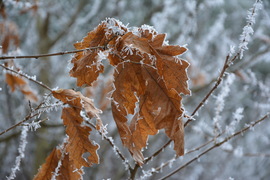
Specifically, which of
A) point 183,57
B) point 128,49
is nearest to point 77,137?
point 128,49

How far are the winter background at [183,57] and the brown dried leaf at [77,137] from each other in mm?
1391

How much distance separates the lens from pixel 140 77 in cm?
69

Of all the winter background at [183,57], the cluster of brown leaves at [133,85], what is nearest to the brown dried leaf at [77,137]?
the cluster of brown leaves at [133,85]

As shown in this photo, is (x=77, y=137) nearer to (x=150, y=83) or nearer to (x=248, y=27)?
(x=150, y=83)

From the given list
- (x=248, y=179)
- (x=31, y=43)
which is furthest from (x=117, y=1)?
(x=248, y=179)

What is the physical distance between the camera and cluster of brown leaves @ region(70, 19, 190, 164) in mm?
654

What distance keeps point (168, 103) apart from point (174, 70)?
0.08 metres

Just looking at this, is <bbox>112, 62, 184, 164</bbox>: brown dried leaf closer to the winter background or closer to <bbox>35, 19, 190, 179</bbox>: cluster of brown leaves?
<bbox>35, 19, 190, 179</bbox>: cluster of brown leaves

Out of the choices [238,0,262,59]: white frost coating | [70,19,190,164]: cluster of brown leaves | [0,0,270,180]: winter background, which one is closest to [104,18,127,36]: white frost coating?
[70,19,190,164]: cluster of brown leaves

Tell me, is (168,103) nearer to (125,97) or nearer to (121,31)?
(125,97)

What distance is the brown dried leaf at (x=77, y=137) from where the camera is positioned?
74cm

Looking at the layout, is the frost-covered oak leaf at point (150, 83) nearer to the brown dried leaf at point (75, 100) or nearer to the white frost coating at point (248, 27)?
the brown dried leaf at point (75, 100)

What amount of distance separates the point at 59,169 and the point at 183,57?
3221 millimetres

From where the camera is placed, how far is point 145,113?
0.71 meters
